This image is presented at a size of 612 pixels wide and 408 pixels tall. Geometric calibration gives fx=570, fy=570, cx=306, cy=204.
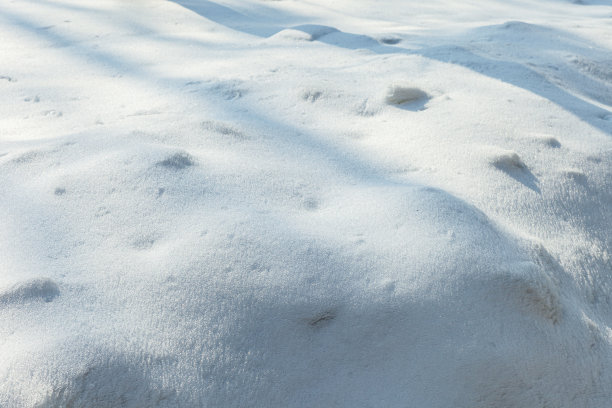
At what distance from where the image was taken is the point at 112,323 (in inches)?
35.4

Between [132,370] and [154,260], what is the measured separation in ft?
0.70

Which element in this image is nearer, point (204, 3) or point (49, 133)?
point (49, 133)

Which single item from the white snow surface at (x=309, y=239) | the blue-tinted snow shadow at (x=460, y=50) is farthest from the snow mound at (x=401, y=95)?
the blue-tinted snow shadow at (x=460, y=50)

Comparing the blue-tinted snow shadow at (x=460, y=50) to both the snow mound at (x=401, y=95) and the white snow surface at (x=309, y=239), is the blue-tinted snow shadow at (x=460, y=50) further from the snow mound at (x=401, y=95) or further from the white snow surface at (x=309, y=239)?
the snow mound at (x=401, y=95)

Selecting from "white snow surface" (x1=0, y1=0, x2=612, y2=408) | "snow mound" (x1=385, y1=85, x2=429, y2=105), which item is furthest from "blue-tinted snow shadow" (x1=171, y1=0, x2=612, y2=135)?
"snow mound" (x1=385, y1=85, x2=429, y2=105)

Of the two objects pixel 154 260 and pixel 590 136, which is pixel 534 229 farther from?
pixel 154 260

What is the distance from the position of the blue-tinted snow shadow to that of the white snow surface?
15 mm

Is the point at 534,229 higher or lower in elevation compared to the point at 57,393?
higher

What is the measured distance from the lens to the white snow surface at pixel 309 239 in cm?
88

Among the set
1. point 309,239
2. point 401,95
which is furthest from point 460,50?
point 309,239

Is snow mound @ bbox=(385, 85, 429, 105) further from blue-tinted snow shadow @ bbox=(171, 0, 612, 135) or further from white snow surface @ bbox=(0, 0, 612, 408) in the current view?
blue-tinted snow shadow @ bbox=(171, 0, 612, 135)

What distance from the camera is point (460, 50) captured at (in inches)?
83.2

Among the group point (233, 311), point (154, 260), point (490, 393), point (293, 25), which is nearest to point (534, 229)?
point (490, 393)

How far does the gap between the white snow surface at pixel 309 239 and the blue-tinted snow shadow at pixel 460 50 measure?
15 millimetres
